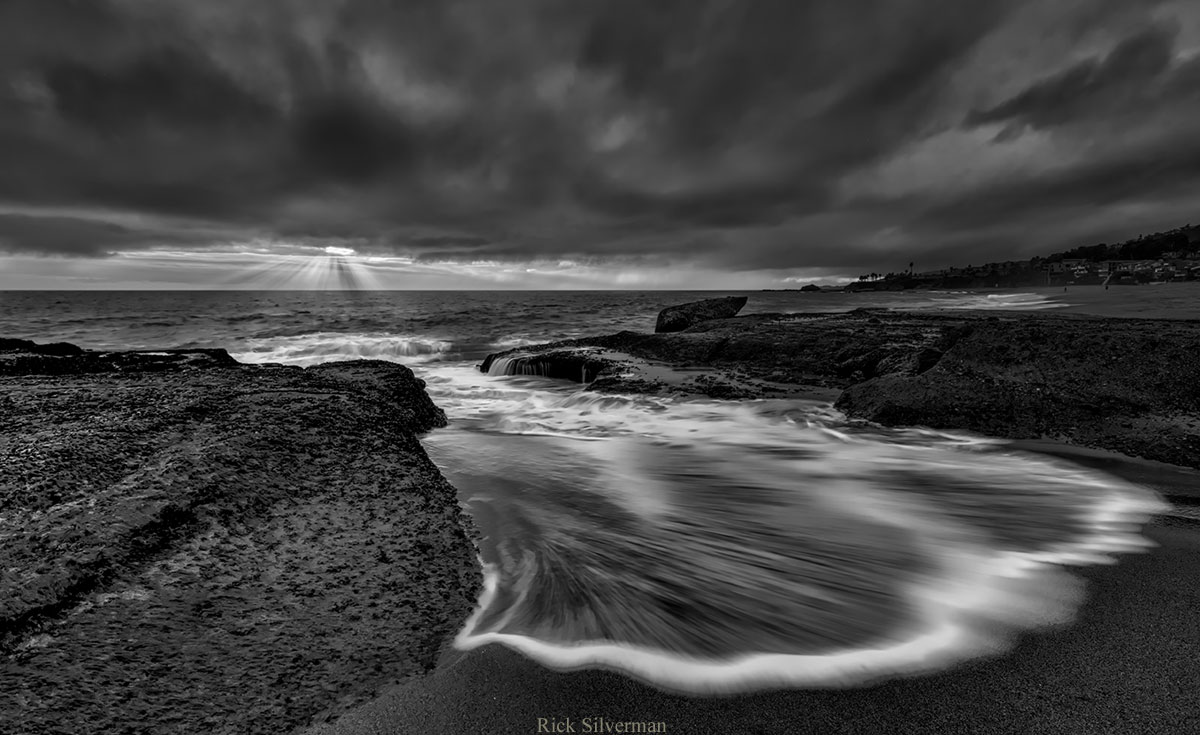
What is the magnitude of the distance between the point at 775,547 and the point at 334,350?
61.7 ft

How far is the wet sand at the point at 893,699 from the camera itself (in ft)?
5.30

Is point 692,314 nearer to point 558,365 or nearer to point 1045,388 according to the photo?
point 558,365

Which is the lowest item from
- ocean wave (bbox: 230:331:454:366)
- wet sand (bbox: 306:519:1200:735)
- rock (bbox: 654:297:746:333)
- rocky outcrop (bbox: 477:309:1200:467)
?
ocean wave (bbox: 230:331:454:366)

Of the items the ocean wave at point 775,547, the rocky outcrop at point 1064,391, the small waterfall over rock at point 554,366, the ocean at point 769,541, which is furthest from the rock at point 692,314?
the ocean wave at point 775,547

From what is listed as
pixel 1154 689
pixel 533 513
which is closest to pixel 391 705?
pixel 533 513

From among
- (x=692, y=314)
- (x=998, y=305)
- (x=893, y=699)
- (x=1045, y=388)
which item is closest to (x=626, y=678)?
(x=893, y=699)

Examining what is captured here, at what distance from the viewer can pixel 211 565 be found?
80.8 inches

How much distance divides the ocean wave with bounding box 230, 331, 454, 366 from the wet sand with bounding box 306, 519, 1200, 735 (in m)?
15.2

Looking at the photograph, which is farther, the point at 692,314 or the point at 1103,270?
the point at 1103,270

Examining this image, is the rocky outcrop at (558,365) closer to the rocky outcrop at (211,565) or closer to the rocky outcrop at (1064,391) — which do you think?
the rocky outcrop at (1064,391)

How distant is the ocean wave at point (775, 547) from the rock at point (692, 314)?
1135cm

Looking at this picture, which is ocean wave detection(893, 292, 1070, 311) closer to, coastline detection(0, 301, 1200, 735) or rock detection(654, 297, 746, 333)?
rock detection(654, 297, 746, 333)

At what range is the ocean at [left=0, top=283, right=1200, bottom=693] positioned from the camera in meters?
2.14

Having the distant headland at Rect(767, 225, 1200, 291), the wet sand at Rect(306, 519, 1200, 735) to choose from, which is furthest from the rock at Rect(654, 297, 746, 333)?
the distant headland at Rect(767, 225, 1200, 291)
